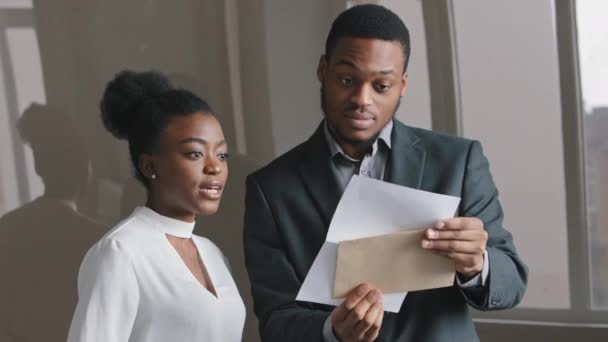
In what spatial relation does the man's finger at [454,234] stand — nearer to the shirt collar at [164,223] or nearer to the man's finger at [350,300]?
the man's finger at [350,300]

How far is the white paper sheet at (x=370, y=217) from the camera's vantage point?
127cm

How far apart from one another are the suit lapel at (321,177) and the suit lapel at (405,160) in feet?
0.37

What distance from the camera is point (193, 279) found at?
136 cm

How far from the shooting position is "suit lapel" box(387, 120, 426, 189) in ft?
4.78

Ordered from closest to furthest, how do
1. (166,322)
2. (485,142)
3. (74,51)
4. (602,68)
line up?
(166,322)
(602,68)
(485,142)
(74,51)

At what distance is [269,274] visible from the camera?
4.93 ft

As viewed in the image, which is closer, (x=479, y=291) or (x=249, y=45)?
(x=479, y=291)

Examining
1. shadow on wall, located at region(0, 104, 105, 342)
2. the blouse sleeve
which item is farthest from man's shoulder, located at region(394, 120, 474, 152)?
shadow on wall, located at region(0, 104, 105, 342)

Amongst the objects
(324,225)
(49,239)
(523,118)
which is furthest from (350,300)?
(49,239)

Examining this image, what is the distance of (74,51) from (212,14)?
358 millimetres

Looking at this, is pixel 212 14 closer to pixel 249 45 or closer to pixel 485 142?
pixel 249 45

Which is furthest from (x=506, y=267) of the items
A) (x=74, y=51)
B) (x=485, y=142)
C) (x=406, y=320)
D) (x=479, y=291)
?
(x=74, y=51)

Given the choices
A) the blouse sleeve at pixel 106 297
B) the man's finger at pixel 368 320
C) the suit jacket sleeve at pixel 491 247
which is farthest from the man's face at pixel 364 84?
the blouse sleeve at pixel 106 297

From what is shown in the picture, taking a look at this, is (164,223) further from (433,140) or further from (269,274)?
(433,140)
